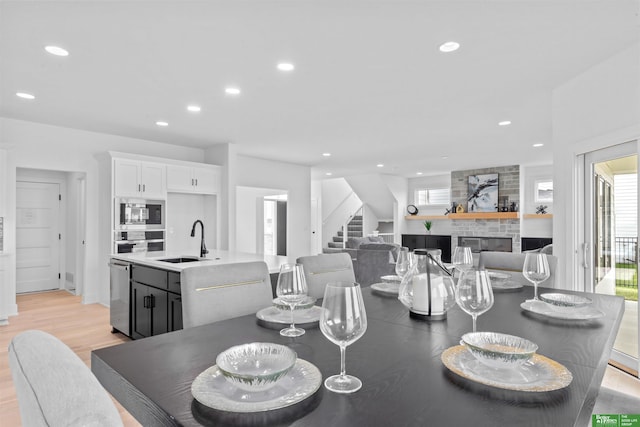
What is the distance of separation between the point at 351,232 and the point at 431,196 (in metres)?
2.74

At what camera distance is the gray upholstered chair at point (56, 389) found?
0.43 metres

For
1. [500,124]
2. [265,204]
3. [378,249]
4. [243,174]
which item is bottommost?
[378,249]

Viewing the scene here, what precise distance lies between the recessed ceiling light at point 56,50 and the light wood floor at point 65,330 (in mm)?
2446

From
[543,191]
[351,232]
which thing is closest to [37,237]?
[351,232]

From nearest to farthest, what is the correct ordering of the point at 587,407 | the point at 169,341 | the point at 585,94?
the point at 587,407 < the point at 169,341 < the point at 585,94

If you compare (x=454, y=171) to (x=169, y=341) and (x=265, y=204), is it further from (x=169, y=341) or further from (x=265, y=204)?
(x=169, y=341)

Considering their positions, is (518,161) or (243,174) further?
(518,161)

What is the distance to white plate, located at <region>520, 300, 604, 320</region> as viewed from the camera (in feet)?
4.42

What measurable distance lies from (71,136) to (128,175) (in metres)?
0.99

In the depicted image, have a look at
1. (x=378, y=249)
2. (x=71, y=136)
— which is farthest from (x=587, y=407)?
(x=71, y=136)

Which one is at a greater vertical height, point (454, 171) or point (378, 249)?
point (454, 171)

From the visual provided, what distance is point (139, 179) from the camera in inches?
199

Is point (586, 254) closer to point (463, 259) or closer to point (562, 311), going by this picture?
point (463, 259)

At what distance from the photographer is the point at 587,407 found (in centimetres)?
78
